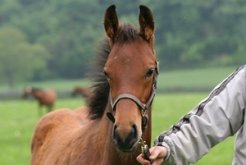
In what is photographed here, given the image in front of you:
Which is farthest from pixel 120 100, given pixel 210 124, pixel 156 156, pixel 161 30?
pixel 161 30

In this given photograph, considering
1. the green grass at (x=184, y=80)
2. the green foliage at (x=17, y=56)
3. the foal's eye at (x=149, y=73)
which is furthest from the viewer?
the green foliage at (x=17, y=56)

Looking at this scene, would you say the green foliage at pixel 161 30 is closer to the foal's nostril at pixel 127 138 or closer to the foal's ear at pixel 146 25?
the foal's ear at pixel 146 25

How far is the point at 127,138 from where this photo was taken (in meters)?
3.71

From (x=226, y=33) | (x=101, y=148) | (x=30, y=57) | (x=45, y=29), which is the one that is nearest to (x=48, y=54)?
(x=30, y=57)

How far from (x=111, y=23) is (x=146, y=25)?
0.25 metres

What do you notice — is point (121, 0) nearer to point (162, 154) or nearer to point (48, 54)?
point (48, 54)

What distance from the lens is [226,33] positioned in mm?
86312

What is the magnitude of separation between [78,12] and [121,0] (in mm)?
39824

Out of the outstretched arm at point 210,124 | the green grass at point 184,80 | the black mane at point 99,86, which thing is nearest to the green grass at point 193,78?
the green grass at point 184,80

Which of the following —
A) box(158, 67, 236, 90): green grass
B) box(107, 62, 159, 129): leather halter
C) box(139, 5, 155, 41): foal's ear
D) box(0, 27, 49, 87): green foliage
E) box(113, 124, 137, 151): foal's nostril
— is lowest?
box(158, 67, 236, 90): green grass

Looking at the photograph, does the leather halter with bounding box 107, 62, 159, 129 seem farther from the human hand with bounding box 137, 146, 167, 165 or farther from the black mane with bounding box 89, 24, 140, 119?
the black mane with bounding box 89, 24, 140, 119

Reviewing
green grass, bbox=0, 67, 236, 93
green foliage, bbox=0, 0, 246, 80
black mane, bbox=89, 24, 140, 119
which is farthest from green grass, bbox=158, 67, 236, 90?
black mane, bbox=89, 24, 140, 119

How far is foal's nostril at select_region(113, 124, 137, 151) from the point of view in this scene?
370 centimetres

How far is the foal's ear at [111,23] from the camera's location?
14.3ft
